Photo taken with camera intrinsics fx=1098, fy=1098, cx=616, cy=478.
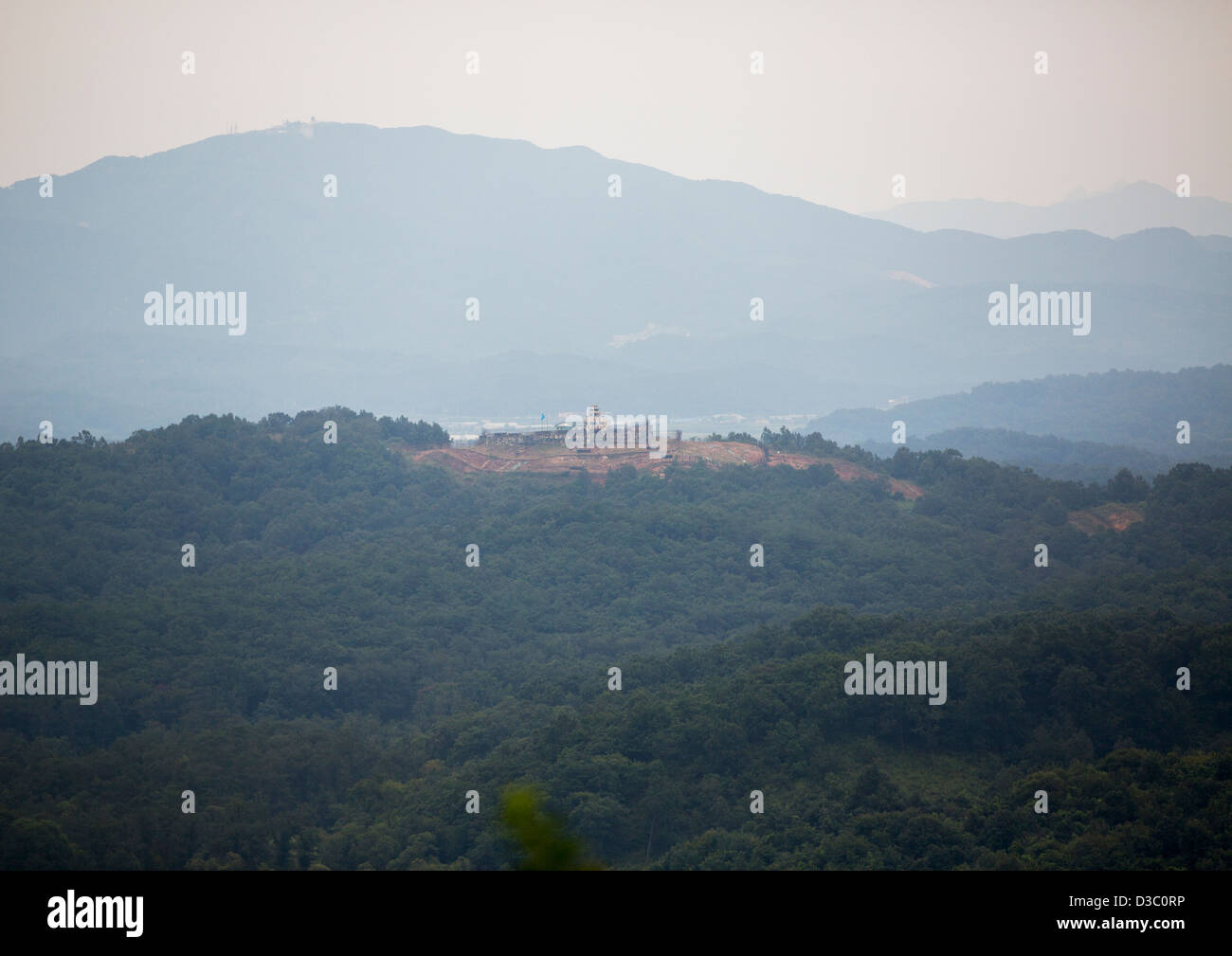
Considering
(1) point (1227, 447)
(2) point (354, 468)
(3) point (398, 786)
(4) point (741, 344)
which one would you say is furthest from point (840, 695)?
(4) point (741, 344)

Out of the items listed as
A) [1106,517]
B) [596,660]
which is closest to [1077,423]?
[1106,517]

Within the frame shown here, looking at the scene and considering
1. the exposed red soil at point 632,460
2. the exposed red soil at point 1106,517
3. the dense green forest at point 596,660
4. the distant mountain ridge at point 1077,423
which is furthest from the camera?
the distant mountain ridge at point 1077,423

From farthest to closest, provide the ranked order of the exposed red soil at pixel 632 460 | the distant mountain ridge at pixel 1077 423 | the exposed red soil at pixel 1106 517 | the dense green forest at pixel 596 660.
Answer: the distant mountain ridge at pixel 1077 423 < the exposed red soil at pixel 632 460 < the exposed red soil at pixel 1106 517 < the dense green forest at pixel 596 660

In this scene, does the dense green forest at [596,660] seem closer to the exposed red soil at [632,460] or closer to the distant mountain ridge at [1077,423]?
the exposed red soil at [632,460]

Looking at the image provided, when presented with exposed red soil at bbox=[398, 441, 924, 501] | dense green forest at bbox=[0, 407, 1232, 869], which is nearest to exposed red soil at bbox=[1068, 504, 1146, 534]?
dense green forest at bbox=[0, 407, 1232, 869]

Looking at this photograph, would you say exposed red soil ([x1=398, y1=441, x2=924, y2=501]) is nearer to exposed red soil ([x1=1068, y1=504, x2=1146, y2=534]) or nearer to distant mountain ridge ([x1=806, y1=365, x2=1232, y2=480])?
exposed red soil ([x1=1068, y1=504, x2=1146, y2=534])

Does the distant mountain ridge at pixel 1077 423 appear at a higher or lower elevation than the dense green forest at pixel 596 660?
higher

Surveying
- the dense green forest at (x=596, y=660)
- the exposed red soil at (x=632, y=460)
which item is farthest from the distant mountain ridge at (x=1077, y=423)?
the dense green forest at (x=596, y=660)

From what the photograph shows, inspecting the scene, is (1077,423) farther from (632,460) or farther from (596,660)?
(596,660)
